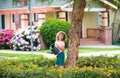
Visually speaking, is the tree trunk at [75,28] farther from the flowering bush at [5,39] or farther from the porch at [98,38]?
the porch at [98,38]

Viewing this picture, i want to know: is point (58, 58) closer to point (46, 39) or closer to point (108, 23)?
point (46, 39)

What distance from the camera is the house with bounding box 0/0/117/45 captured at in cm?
3189

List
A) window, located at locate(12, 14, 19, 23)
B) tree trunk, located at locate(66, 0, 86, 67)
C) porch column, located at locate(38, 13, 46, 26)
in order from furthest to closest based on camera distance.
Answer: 1. window, located at locate(12, 14, 19, 23)
2. porch column, located at locate(38, 13, 46, 26)
3. tree trunk, located at locate(66, 0, 86, 67)

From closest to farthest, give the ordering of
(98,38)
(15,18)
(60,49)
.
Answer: (60,49)
(98,38)
(15,18)

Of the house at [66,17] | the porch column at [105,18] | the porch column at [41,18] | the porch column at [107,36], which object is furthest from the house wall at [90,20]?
the porch column at [41,18]

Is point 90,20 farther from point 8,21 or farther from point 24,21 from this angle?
point 8,21

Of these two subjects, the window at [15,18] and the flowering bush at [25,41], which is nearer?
the flowering bush at [25,41]

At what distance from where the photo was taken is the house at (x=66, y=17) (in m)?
31.9

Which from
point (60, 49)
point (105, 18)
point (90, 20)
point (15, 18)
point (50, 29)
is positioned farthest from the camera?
point (15, 18)

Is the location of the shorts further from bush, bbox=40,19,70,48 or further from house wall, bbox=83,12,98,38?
house wall, bbox=83,12,98,38

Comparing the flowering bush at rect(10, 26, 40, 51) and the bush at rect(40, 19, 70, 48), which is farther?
the bush at rect(40, 19, 70, 48)

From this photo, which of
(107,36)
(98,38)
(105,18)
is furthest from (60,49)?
(98,38)

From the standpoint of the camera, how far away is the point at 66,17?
33.7 meters

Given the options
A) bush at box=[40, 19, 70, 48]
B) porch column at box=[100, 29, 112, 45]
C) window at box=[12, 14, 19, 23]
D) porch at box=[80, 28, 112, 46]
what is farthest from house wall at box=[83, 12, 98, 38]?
bush at box=[40, 19, 70, 48]
